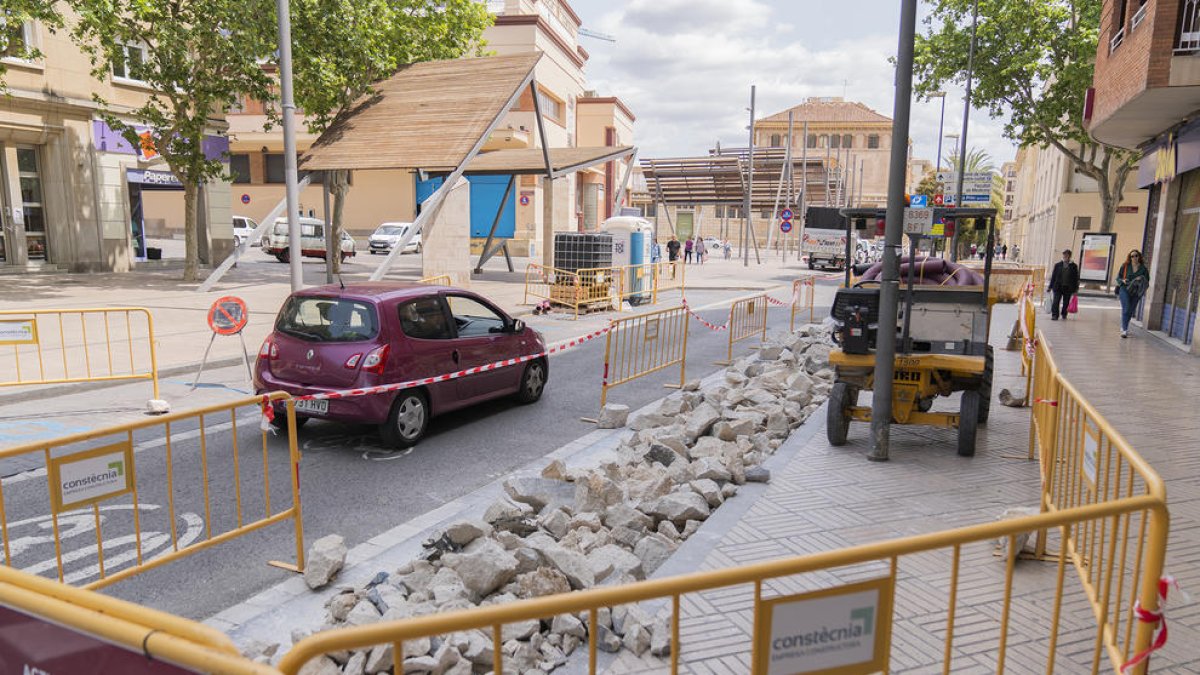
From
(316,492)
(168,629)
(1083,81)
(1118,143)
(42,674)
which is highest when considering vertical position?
(1083,81)

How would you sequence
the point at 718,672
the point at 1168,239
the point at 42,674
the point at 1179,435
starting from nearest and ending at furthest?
the point at 42,674 → the point at 718,672 → the point at 1179,435 → the point at 1168,239

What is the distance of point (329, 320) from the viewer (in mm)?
7586

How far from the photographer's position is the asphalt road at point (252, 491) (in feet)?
15.9

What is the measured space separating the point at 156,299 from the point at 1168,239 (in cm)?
2178

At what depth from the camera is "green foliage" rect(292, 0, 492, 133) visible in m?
20.2

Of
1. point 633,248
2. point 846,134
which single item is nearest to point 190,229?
point 633,248

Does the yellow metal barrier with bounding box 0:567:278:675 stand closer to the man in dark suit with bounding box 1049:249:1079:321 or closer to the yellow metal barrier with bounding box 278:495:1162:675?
the yellow metal barrier with bounding box 278:495:1162:675

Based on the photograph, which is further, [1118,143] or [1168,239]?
[1118,143]

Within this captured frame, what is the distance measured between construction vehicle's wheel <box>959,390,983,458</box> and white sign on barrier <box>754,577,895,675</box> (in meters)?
5.17

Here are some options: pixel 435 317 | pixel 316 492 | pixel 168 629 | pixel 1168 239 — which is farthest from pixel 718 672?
pixel 1168 239

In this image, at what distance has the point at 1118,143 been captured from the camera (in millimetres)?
18312

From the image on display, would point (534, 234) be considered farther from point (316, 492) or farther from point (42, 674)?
point (42, 674)

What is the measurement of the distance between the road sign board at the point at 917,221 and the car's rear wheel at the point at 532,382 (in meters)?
4.63

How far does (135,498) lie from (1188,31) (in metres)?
14.9
